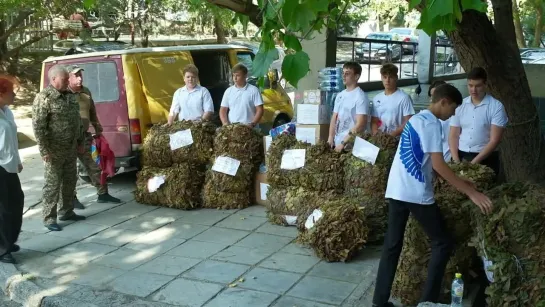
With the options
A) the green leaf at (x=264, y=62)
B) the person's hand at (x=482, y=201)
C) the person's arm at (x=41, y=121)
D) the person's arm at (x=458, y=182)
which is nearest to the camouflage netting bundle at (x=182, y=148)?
the person's arm at (x=41, y=121)

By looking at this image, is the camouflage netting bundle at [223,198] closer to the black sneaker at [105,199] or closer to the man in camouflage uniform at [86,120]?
the black sneaker at [105,199]

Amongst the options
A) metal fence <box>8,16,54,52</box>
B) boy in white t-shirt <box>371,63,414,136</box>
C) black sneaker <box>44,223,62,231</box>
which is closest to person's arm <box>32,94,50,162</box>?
black sneaker <box>44,223,62,231</box>

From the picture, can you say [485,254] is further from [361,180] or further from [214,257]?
[214,257]

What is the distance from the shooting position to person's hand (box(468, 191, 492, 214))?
416 centimetres

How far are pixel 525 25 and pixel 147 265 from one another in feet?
97.7

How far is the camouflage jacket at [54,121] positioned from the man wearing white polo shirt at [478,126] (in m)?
4.31

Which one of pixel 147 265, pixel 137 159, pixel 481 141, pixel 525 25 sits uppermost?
pixel 525 25

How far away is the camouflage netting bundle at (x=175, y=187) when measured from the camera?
25.4 feet

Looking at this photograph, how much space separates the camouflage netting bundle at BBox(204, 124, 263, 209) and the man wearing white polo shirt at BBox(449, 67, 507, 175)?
2.65 metres

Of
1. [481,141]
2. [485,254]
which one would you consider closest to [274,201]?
[481,141]

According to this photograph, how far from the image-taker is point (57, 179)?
694 cm

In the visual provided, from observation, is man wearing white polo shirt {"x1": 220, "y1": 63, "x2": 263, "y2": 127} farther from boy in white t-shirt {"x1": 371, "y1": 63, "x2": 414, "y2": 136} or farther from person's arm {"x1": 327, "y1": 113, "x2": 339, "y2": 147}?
boy in white t-shirt {"x1": 371, "y1": 63, "x2": 414, "y2": 136}

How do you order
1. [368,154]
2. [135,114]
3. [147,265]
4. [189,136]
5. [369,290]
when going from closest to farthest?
[369,290], [147,265], [368,154], [189,136], [135,114]

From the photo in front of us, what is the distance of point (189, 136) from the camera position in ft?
25.6
